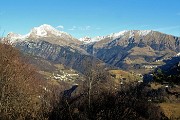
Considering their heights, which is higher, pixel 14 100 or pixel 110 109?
pixel 14 100

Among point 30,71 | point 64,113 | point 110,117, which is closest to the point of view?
point 110,117

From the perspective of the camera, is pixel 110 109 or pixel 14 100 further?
pixel 14 100

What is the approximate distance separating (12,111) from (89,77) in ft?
97.9

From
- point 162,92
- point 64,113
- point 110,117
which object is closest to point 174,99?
point 162,92

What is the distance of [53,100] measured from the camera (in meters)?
53.3

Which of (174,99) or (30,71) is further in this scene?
(174,99)

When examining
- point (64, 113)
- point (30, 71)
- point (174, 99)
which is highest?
point (30, 71)

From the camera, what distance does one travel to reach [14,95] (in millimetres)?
40125

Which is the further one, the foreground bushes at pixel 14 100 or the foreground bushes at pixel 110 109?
the foreground bushes at pixel 14 100

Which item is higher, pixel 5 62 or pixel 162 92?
pixel 5 62

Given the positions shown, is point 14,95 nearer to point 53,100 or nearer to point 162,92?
point 53,100

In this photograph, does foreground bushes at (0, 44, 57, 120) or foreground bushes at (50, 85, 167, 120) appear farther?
foreground bushes at (0, 44, 57, 120)

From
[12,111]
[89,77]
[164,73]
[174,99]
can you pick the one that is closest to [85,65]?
[89,77]

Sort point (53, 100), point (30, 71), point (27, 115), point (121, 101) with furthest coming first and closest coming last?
point (30, 71)
point (53, 100)
point (121, 101)
point (27, 115)
